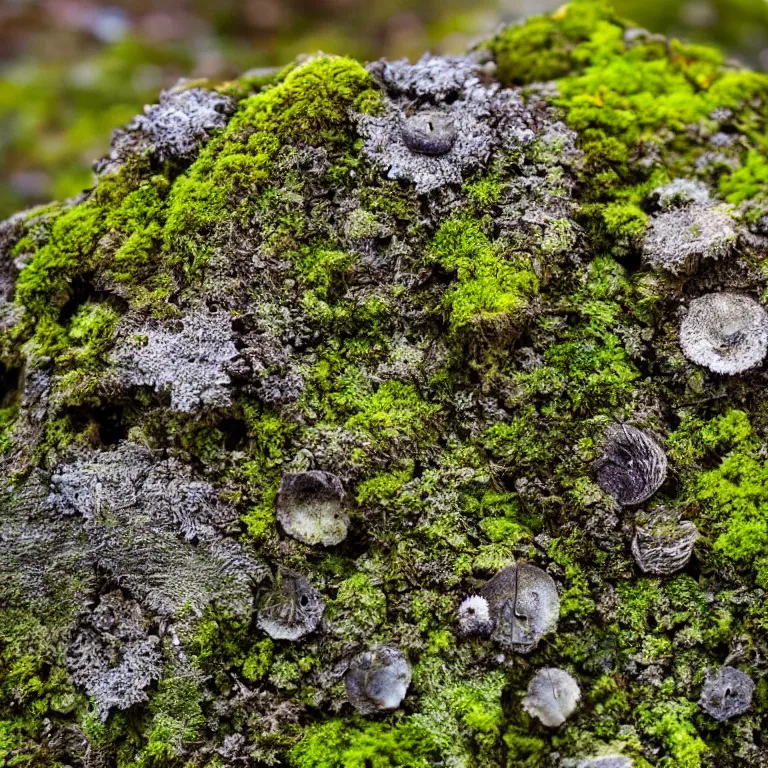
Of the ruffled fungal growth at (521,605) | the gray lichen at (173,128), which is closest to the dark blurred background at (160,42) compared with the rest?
the gray lichen at (173,128)

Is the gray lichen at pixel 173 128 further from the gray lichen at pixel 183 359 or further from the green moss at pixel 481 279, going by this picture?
the green moss at pixel 481 279

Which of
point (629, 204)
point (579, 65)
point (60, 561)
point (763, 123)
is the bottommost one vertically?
point (60, 561)

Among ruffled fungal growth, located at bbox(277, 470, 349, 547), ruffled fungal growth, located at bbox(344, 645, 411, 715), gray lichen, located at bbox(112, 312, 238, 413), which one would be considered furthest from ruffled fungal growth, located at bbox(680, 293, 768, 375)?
gray lichen, located at bbox(112, 312, 238, 413)

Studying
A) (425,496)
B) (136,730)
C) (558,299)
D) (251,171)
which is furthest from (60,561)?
(558,299)

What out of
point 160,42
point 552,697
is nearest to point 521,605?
point 552,697

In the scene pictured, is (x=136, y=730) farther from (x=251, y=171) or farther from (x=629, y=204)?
(x=629, y=204)

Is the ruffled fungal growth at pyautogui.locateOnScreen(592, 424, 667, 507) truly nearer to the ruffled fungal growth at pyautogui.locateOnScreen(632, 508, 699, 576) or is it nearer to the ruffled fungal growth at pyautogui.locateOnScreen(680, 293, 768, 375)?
the ruffled fungal growth at pyautogui.locateOnScreen(632, 508, 699, 576)

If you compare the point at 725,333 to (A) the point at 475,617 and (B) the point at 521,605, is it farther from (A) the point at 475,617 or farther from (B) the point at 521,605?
(A) the point at 475,617
